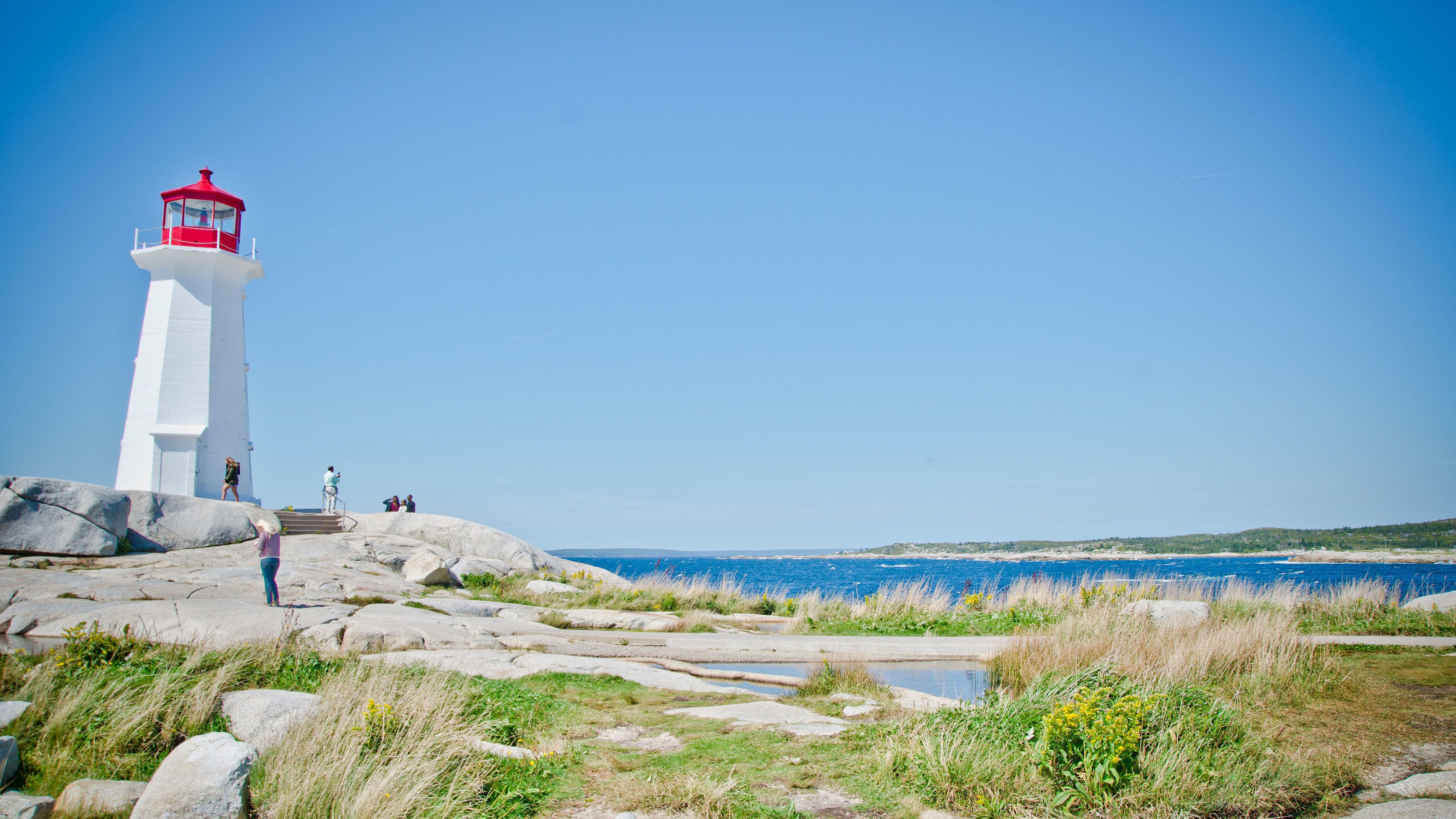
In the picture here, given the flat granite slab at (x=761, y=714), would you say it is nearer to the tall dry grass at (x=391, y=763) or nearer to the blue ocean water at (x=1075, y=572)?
the tall dry grass at (x=391, y=763)

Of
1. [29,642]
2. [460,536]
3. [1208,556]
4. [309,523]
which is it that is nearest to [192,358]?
[309,523]

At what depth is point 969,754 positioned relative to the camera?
567 cm

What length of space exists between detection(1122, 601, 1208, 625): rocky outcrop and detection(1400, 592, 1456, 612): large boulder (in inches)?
161

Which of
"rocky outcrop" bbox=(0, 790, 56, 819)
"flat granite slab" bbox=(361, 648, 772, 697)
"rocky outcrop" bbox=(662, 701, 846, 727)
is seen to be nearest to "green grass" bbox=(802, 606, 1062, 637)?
"flat granite slab" bbox=(361, 648, 772, 697)

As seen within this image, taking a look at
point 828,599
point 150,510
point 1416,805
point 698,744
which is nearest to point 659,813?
point 698,744

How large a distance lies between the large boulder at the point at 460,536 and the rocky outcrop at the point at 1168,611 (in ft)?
51.7

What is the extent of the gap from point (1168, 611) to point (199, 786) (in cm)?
1457

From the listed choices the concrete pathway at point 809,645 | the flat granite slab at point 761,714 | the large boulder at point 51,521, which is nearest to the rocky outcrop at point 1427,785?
the flat granite slab at point 761,714

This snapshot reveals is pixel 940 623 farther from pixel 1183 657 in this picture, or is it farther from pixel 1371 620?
pixel 1371 620

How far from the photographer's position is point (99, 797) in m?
5.46

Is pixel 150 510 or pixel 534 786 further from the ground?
pixel 150 510

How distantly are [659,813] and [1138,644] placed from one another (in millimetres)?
6239

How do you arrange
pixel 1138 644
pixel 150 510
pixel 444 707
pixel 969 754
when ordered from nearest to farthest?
pixel 969 754, pixel 444 707, pixel 1138 644, pixel 150 510

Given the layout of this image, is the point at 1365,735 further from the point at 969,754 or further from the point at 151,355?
the point at 151,355
